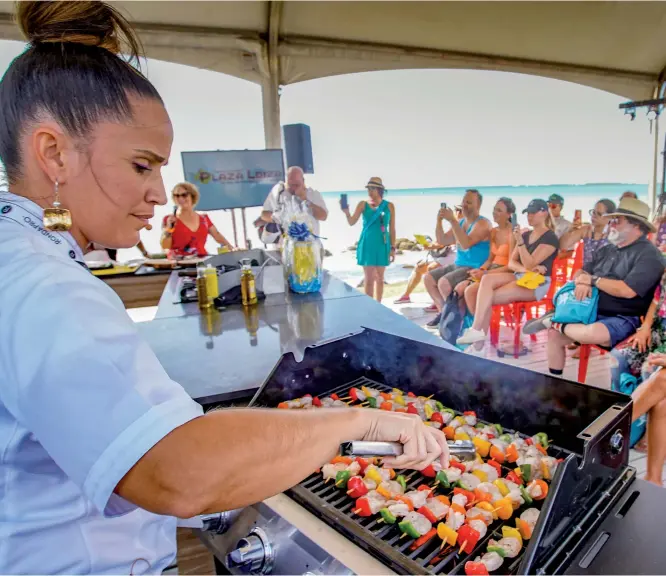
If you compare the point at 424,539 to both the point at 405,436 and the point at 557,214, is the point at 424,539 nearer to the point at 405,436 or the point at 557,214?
the point at 405,436

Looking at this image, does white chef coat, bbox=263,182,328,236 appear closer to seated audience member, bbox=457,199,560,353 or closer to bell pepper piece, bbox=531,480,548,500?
seated audience member, bbox=457,199,560,353

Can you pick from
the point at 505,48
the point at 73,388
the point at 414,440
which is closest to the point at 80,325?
the point at 73,388

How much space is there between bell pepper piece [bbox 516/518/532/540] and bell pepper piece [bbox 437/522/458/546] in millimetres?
133

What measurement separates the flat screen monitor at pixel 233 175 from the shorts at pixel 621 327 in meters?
3.40

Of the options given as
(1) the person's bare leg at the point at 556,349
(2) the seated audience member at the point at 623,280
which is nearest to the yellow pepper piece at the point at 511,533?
(2) the seated audience member at the point at 623,280

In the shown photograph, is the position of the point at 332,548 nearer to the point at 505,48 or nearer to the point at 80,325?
the point at 80,325

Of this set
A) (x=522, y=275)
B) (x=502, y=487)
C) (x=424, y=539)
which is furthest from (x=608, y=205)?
(x=424, y=539)

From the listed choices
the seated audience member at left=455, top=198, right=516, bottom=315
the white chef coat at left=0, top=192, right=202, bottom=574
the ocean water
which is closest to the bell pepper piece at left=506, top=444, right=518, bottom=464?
the white chef coat at left=0, top=192, right=202, bottom=574

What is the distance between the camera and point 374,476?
3.23ft

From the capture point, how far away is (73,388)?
427 millimetres

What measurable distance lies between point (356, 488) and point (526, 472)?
0.38 metres

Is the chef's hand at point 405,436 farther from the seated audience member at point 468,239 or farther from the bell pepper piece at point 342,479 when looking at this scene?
the seated audience member at point 468,239

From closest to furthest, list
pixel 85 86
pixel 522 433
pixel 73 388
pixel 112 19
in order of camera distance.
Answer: pixel 73 388, pixel 85 86, pixel 112 19, pixel 522 433

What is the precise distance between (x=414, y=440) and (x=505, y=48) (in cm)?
654
